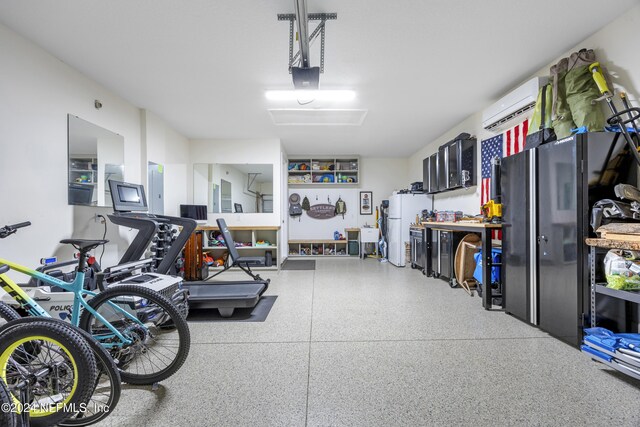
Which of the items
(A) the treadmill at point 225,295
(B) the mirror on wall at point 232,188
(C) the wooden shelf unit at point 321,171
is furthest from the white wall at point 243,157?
(A) the treadmill at point 225,295

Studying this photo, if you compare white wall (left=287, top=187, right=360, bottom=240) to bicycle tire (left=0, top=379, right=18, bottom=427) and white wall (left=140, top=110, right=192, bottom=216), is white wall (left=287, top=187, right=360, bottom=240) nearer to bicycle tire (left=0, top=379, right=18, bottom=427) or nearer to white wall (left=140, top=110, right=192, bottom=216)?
white wall (left=140, top=110, right=192, bottom=216)

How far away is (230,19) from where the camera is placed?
2.37 m

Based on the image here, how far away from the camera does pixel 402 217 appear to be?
624cm

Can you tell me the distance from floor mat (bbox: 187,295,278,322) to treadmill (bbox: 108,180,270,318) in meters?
0.07

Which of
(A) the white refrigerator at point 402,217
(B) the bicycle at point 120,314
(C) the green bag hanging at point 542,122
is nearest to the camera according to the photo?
(B) the bicycle at point 120,314

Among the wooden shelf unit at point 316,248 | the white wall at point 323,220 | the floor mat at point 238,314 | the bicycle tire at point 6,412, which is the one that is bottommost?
the floor mat at point 238,314

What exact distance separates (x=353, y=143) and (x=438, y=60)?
347cm

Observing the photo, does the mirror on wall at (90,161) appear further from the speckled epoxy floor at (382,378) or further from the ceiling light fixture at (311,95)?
the ceiling light fixture at (311,95)

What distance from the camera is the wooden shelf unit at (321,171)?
7.64 m

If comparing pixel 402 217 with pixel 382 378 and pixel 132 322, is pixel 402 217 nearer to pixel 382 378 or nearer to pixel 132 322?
pixel 382 378

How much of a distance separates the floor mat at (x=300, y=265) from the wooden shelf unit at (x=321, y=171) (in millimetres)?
2056

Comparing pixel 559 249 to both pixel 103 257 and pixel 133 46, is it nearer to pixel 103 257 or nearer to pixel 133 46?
pixel 133 46

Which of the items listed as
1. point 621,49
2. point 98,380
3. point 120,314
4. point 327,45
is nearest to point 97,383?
point 98,380

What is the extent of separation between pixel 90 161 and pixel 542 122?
186 inches
